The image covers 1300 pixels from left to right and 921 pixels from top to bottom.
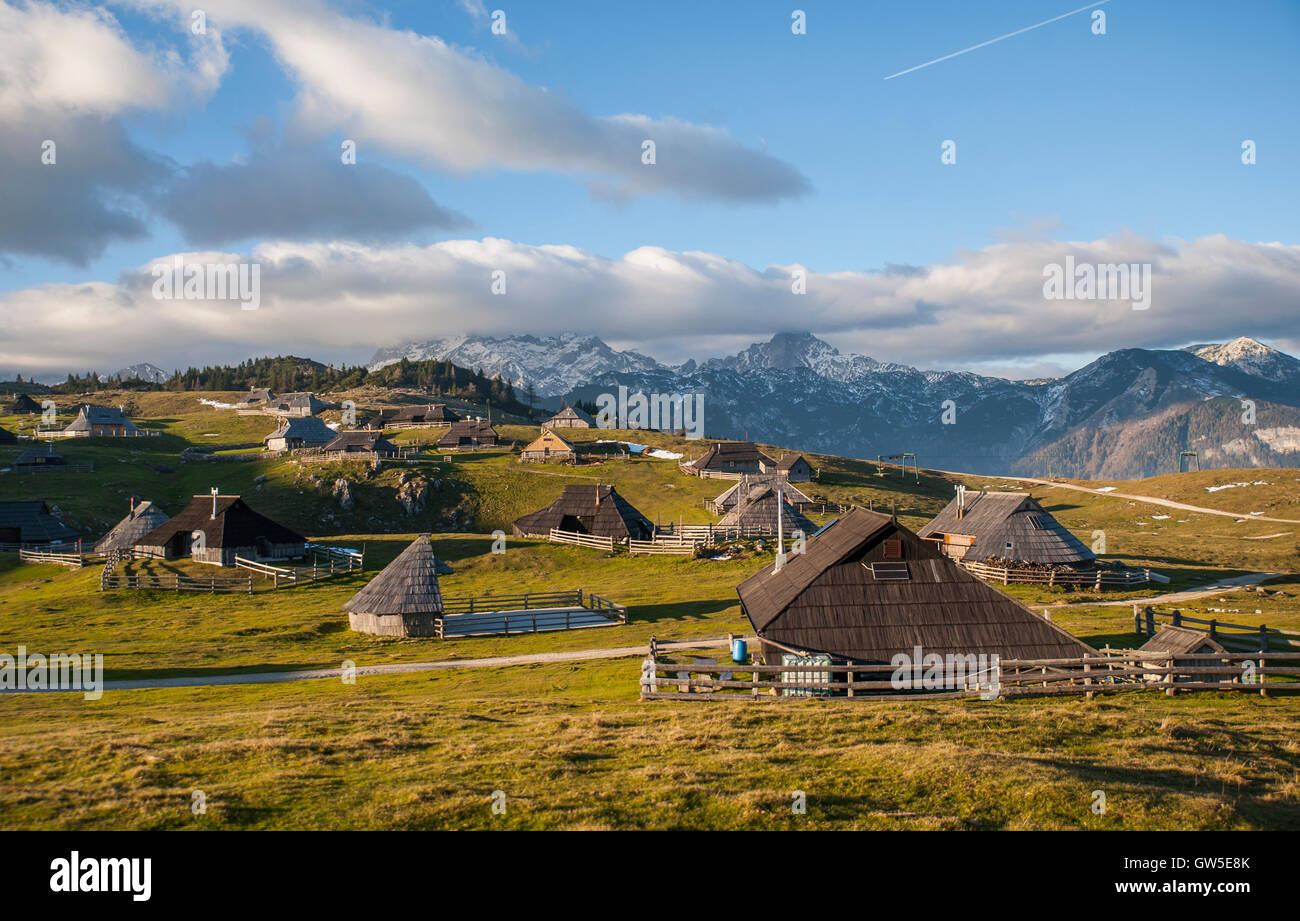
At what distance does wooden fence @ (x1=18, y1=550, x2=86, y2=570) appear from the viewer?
179 feet

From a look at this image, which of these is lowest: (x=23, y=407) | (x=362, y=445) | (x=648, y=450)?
(x=648, y=450)

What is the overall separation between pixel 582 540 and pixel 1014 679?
43.9m

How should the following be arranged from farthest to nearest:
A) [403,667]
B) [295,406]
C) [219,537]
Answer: [295,406] → [219,537] → [403,667]

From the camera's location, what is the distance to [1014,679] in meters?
22.8

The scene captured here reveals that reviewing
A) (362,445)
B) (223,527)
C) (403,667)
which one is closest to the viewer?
(403,667)

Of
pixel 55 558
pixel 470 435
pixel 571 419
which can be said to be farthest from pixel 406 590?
pixel 571 419

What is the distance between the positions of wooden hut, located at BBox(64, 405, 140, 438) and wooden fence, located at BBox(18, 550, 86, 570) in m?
65.9

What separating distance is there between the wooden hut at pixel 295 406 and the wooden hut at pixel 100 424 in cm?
2702

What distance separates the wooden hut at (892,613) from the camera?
24.6m

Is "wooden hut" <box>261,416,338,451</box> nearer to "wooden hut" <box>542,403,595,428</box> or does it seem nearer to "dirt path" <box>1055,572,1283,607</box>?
"wooden hut" <box>542,403,595,428</box>

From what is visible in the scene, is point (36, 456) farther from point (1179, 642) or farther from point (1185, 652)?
point (1185, 652)

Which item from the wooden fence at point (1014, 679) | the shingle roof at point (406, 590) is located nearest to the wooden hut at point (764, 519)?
the shingle roof at point (406, 590)
